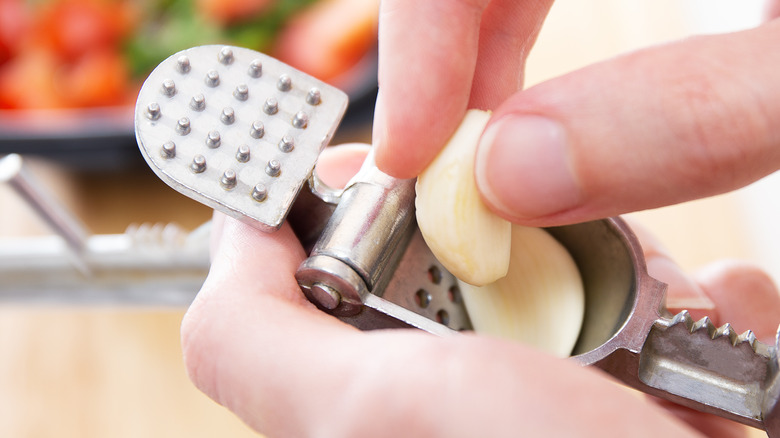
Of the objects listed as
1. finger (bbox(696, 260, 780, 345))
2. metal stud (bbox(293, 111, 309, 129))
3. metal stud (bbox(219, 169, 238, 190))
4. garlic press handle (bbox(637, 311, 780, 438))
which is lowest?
metal stud (bbox(219, 169, 238, 190))

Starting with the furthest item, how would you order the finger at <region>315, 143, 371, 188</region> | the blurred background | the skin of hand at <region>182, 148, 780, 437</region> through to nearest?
the blurred background < the finger at <region>315, 143, 371, 188</region> < the skin of hand at <region>182, 148, 780, 437</region>

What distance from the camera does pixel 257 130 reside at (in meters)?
0.37

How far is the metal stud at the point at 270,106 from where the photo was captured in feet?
1.24

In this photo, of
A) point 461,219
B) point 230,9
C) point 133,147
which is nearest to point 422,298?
point 461,219

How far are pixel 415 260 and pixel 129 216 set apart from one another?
53 centimetres

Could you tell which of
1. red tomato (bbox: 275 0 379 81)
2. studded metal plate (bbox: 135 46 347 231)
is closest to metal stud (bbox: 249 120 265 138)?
studded metal plate (bbox: 135 46 347 231)

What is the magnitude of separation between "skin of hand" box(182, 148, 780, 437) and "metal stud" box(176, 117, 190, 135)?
5cm

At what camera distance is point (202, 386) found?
1.12ft

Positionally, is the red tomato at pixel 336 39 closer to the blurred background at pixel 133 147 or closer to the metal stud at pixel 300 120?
the blurred background at pixel 133 147

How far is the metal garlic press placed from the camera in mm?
342

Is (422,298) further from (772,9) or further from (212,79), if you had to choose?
(772,9)

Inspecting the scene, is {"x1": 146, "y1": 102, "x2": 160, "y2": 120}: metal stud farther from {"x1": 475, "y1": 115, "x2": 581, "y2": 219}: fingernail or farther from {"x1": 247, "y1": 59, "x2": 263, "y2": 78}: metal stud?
{"x1": 475, "y1": 115, "x2": 581, "y2": 219}: fingernail

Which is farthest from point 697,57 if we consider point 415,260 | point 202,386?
point 202,386

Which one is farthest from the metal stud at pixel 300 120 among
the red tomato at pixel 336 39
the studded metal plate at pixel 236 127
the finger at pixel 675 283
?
the red tomato at pixel 336 39
